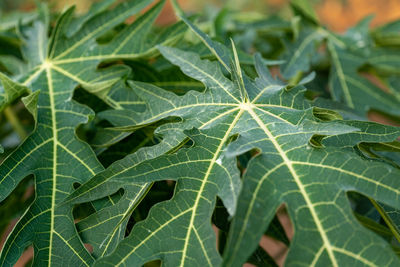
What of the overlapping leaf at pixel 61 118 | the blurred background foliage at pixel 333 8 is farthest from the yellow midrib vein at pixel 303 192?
the blurred background foliage at pixel 333 8

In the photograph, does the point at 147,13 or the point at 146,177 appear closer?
the point at 146,177

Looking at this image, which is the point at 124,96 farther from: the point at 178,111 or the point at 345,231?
the point at 345,231

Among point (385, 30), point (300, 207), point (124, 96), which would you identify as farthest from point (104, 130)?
point (385, 30)

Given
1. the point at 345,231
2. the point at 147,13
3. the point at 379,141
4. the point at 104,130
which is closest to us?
the point at 345,231

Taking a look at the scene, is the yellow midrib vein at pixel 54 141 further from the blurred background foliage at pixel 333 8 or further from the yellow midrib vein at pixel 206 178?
the blurred background foliage at pixel 333 8

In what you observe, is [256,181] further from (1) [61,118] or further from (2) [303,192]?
(1) [61,118]

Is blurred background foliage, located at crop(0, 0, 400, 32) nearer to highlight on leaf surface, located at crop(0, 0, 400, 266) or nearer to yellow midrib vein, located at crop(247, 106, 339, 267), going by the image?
highlight on leaf surface, located at crop(0, 0, 400, 266)

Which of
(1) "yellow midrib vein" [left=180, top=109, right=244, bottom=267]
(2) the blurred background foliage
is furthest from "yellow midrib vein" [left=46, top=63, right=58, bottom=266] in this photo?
(2) the blurred background foliage

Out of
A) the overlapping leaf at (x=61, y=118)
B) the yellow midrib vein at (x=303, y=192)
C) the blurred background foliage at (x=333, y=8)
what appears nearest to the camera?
the yellow midrib vein at (x=303, y=192)
